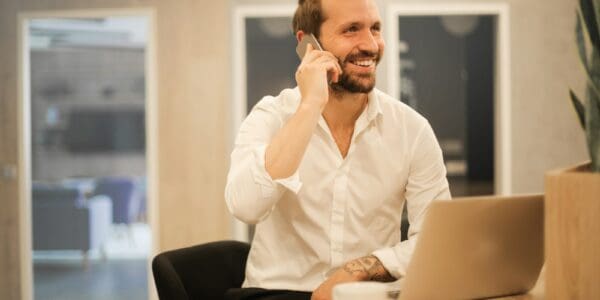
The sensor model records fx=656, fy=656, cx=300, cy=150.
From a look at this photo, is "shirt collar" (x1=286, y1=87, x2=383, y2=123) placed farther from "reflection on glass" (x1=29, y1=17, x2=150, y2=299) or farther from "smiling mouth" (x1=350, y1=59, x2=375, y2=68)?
"reflection on glass" (x1=29, y1=17, x2=150, y2=299)

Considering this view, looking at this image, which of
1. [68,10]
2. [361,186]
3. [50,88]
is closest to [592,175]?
[361,186]

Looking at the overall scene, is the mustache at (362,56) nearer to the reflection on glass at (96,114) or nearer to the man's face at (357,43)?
the man's face at (357,43)

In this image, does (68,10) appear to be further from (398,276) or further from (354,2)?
(398,276)

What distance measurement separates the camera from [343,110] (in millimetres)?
1689

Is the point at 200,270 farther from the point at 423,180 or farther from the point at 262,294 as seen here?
the point at 423,180

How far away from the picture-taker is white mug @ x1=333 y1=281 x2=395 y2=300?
0.99m

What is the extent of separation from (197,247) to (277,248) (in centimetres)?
31

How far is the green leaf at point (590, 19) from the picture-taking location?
86 cm

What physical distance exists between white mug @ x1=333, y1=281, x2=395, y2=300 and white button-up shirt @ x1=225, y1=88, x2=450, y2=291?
539 mm

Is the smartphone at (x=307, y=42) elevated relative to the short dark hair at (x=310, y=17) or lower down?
lower down

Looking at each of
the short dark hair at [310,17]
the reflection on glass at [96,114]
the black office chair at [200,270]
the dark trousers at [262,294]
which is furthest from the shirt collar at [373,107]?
the reflection on glass at [96,114]

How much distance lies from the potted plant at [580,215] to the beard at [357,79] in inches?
28.1

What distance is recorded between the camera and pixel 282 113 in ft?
5.58

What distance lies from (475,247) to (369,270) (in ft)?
1.41
